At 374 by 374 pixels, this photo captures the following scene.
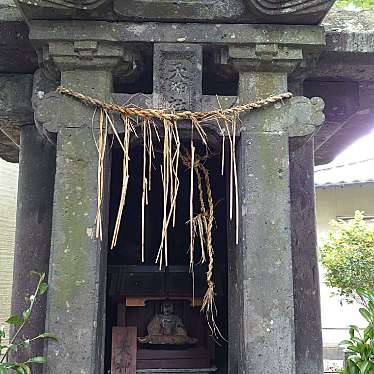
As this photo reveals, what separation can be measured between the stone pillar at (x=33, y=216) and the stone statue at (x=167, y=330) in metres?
1.19

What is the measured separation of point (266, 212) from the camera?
2.73 m

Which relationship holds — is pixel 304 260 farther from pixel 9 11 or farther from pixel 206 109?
pixel 9 11

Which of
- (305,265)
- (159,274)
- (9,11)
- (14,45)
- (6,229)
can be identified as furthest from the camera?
(6,229)

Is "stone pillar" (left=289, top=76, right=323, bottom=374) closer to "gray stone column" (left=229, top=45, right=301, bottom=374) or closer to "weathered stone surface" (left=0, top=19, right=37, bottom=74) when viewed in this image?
"gray stone column" (left=229, top=45, right=301, bottom=374)

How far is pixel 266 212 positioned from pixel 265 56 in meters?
0.83

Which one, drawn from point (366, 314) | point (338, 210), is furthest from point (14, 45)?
point (338, 210)

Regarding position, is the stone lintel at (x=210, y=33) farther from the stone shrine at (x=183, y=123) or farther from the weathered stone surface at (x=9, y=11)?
the weathered stone surface at (x=9, y=11)

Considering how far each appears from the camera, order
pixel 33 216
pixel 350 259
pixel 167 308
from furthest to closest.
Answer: pixel 350 259 → pixel 167 308 → pixel 33 216

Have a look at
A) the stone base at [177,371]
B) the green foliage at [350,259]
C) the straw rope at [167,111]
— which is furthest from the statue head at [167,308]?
the green foliage at [350,259]

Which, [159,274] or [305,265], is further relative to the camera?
[159,274]

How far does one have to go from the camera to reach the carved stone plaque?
9.29 feet

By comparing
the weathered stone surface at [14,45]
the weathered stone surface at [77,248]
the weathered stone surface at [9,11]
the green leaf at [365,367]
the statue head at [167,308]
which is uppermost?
the weathered stone surface at [9,11]

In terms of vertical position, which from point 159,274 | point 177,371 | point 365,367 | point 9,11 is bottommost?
point 177,371

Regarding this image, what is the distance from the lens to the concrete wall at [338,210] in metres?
14.4
